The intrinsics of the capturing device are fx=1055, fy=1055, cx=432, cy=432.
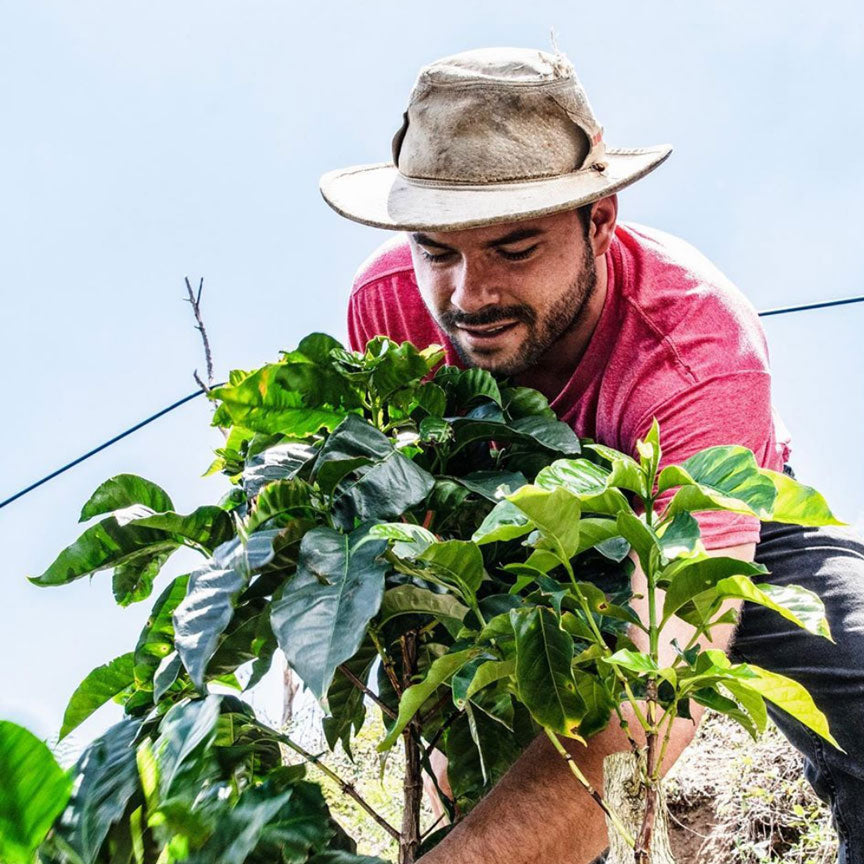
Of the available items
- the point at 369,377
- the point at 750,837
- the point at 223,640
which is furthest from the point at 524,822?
the point at 750,837

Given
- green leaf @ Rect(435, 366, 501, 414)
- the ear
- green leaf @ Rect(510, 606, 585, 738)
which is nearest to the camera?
green leaf @ Rect(510, 606, 585, 738)

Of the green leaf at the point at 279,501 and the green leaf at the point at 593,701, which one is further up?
the green leaf at the point at 279,501

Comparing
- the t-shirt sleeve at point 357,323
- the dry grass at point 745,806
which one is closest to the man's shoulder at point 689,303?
the t-shirt sleeve at point 357,323

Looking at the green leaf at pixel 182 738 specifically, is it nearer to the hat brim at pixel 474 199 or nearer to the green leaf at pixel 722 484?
the green leaf at pixel 722 484

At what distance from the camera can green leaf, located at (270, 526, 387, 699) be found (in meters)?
0.88

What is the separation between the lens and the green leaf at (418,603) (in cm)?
102

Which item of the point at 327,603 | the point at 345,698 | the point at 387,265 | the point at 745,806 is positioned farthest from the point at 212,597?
the point at 745,806

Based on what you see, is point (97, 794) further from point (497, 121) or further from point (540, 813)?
point (497, 121)

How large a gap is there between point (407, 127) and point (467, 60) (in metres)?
0.13

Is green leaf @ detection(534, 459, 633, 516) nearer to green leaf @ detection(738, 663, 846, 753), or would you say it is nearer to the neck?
green leaf @ detection(738, 663, 846, 753)

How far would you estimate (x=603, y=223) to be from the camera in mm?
1611

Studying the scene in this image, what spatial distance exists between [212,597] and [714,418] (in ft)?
2.34

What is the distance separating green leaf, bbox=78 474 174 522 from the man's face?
50 centimetres

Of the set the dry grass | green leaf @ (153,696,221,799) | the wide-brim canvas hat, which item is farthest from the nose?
the dry grass
